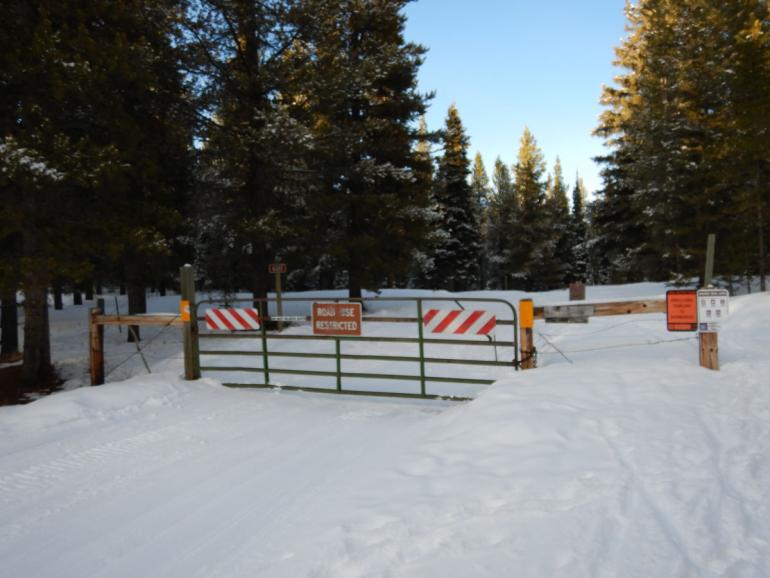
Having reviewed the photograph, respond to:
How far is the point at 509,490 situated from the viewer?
12.8 ft

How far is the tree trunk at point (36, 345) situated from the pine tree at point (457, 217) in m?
29.2

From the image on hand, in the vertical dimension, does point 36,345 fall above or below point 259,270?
below

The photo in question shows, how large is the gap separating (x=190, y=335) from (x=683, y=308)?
791 cm

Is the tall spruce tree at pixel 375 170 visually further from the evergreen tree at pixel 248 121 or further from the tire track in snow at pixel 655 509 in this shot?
the tire track in snow at pixel 655 509

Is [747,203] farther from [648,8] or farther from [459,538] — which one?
[459,538]

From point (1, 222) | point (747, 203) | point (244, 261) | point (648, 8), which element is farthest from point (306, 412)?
point (648, 8)

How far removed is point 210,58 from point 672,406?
15.3 meters

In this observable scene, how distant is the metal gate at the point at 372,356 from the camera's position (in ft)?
24.6

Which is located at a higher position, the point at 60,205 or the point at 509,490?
the point at 60,205

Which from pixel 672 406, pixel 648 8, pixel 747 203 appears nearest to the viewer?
pixel 672 406

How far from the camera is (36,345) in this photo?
11672 mm

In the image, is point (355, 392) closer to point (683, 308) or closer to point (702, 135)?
point (683, 308)

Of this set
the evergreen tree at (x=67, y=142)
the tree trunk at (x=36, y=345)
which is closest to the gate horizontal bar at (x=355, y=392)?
the evergreen tree at (x=67, y=142)

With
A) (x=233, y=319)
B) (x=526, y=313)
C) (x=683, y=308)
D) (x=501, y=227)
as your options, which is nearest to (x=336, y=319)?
(x=233, y=319)
